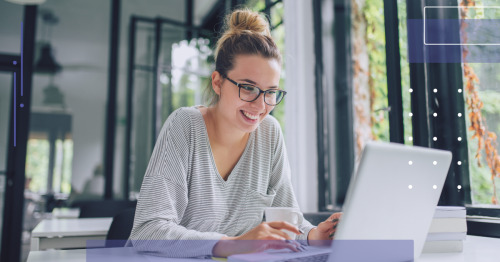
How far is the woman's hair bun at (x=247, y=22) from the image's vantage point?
1.62 metres

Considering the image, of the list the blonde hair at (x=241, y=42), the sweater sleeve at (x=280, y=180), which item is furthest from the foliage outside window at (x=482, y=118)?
the blonde hair at (x=241, y=42)

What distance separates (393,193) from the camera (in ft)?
2.79

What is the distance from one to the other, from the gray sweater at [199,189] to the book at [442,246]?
35 centimetres

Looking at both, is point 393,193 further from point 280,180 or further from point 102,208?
point 102,208

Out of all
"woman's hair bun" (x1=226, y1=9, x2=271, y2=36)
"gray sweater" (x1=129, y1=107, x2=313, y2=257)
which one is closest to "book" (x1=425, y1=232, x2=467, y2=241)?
"gray sweater" (x1=129, y1=107, x2=313, y2=257)

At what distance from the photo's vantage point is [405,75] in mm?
2289

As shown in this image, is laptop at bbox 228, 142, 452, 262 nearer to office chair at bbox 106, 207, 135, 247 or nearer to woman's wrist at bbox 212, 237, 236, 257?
woman's wrist at bbox 212, 237, 236, 257

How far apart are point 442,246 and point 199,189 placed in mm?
765

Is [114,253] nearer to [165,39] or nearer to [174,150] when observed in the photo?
[174,150]

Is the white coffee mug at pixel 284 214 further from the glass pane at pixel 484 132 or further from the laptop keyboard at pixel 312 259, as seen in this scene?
the glass pane at pixel 484 132

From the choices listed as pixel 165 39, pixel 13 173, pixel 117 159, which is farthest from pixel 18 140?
pixel 165 39

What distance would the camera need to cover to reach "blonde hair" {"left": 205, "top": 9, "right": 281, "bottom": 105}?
4.82 ft

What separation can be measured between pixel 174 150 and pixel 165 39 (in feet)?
14.5

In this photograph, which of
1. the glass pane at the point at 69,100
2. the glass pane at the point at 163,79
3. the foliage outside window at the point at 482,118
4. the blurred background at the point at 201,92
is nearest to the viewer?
the foliage outside window at the point at 482,118
